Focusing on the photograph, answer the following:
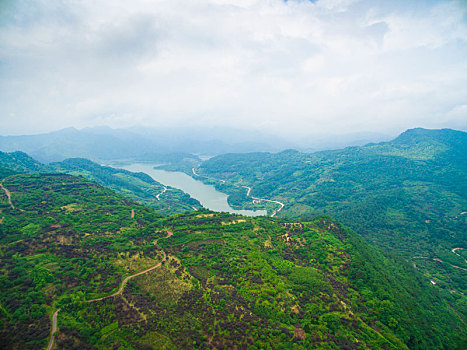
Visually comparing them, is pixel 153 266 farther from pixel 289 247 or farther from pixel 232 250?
pixel 289 247

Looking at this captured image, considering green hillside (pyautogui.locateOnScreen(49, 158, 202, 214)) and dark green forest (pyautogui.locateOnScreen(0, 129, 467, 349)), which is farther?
green hillside (pyautogui.locateOnScreen(49, 158, 202, 214))

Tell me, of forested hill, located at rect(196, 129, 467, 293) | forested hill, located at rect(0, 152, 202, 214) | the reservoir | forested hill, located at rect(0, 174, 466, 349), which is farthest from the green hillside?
forested hill, located at rect(0, 174, 466, 349)

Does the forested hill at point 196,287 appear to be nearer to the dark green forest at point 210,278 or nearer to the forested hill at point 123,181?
the dark green forest at point 210,278

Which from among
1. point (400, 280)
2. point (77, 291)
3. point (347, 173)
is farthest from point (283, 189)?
point (77, 291)

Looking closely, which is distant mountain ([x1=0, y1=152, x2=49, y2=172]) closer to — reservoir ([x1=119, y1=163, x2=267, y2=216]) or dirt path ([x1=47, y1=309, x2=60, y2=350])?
reservoir ([x1=119, y1=163, x2=267, y2=216])

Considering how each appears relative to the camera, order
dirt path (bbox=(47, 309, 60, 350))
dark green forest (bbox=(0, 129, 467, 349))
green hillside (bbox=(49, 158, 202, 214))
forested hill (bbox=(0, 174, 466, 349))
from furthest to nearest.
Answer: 1. green hillside (bbox=(49, 158, 202, 214))
2. dark green forest (bbox=(0, 129, 467, 349))
3. forested hill (bbox=(0, 174, 466, 349))
4. dirt path (bbox=(47, 309, 60, 350))

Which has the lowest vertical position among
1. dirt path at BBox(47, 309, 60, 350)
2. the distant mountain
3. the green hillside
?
the green hillside

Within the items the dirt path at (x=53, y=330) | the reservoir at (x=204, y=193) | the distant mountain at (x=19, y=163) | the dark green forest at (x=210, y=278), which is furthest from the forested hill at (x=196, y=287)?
the distant mountain at (x=19, y=163)
